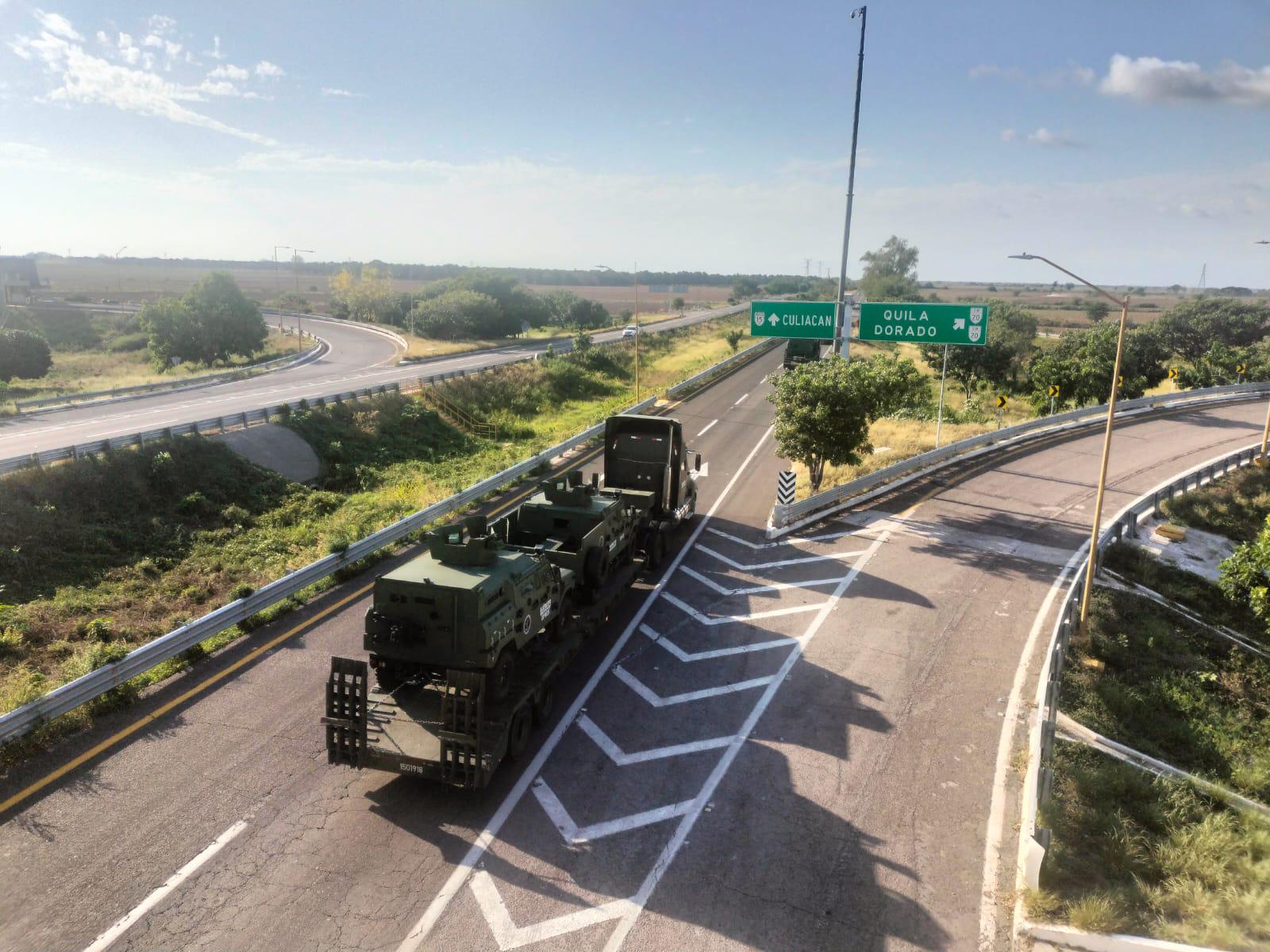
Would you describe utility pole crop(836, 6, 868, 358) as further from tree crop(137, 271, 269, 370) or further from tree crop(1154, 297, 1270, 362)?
tree crop(1154, 297, 1270, 362)

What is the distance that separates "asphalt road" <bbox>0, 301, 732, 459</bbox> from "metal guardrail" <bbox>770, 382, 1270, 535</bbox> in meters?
25.3

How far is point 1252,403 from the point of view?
4634 cm

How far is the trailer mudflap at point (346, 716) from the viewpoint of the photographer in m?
10.1

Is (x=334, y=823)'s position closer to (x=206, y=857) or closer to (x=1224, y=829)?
(x=206, y=857)

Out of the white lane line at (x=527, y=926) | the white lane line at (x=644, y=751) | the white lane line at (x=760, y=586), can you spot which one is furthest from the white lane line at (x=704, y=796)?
the white lane line at (x=760, y=586)

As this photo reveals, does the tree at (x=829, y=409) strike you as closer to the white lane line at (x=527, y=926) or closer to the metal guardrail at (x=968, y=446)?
the metal guardrail at (x=968, y=446)

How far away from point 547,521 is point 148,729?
24.5 ft

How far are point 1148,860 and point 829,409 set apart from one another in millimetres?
16058

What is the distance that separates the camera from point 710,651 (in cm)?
1523

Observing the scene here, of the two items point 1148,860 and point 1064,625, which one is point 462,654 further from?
point 1064,625

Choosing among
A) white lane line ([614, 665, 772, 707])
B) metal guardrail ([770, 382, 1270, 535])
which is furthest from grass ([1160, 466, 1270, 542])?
white lane line ([614, 665, 772, 707])

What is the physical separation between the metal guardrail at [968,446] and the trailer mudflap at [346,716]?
1481 cm

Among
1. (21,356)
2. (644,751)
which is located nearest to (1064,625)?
(644,751)

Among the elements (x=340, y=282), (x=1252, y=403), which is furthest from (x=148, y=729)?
(x=340, y=282)
